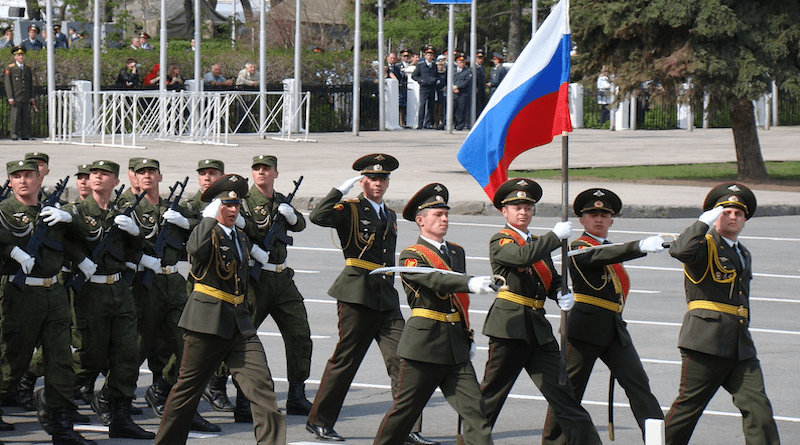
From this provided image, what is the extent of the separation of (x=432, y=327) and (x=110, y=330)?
2.47 metres

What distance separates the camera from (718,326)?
7.45 meters

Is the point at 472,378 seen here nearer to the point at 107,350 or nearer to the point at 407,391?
the point at 407,391

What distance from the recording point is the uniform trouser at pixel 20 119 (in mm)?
29109

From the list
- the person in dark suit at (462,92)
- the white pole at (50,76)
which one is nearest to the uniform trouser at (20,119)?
the white pole at (50,76)

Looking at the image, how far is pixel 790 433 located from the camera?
8500 mm

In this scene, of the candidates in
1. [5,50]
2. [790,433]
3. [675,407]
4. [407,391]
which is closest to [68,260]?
[407,391]

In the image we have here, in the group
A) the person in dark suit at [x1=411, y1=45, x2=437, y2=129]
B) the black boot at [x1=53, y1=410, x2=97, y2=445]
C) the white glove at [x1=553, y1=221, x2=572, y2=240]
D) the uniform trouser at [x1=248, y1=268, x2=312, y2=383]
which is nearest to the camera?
the white glove at [x1=553, y1=221, x2=572, y2=240]

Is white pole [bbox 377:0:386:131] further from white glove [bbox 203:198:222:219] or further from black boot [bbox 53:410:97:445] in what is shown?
white glove [bbox 203:198:222:219]

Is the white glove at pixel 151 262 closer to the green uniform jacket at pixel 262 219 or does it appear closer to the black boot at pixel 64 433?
the green uniform jacket at pixel 262 219

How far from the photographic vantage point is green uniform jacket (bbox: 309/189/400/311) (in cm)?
864

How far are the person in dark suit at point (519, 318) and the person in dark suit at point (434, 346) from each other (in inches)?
10.3

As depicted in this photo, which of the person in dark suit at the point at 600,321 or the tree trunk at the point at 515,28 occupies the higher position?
the tree trunk at the point at 515,28

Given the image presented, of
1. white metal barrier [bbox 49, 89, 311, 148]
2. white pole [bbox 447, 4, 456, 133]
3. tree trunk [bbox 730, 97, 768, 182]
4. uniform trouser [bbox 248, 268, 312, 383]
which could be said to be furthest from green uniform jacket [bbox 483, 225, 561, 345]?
white pole [bbox 447, 4, 456, 133]

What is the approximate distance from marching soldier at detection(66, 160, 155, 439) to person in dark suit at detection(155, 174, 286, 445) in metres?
1.04
